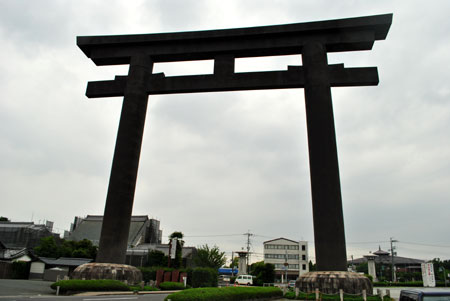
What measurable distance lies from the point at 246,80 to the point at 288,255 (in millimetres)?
60272

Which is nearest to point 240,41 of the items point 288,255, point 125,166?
point 125,166

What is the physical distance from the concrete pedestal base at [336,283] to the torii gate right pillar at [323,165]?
1.61 feet

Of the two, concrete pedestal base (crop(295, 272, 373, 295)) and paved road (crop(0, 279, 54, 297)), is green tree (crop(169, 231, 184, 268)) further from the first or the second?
concrete pedestal base (crop(295, 272, 373, 295))

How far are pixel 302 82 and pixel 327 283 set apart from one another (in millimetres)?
10267

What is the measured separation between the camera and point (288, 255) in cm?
7188

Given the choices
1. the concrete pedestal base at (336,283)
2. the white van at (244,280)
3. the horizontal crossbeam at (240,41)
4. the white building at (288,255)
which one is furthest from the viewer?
the white building at (288,255)

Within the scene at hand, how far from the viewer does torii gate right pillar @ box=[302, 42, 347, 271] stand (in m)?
15.1

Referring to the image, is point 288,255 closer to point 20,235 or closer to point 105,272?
point 20,235

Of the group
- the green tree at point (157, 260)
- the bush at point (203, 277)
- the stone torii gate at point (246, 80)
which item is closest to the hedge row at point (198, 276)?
the bush at point (203, 277)

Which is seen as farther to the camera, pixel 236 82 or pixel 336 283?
pixel 236 82

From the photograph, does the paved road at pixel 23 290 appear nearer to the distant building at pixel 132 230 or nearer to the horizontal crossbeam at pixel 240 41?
the horizontal crossbeam at pixel 240 41

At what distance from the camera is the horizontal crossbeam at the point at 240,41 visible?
18.2 metres

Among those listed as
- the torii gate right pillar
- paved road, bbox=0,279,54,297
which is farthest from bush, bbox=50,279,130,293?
the torii gate right pillar

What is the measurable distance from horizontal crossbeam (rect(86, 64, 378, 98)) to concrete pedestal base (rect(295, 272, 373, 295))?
967 centimetres
